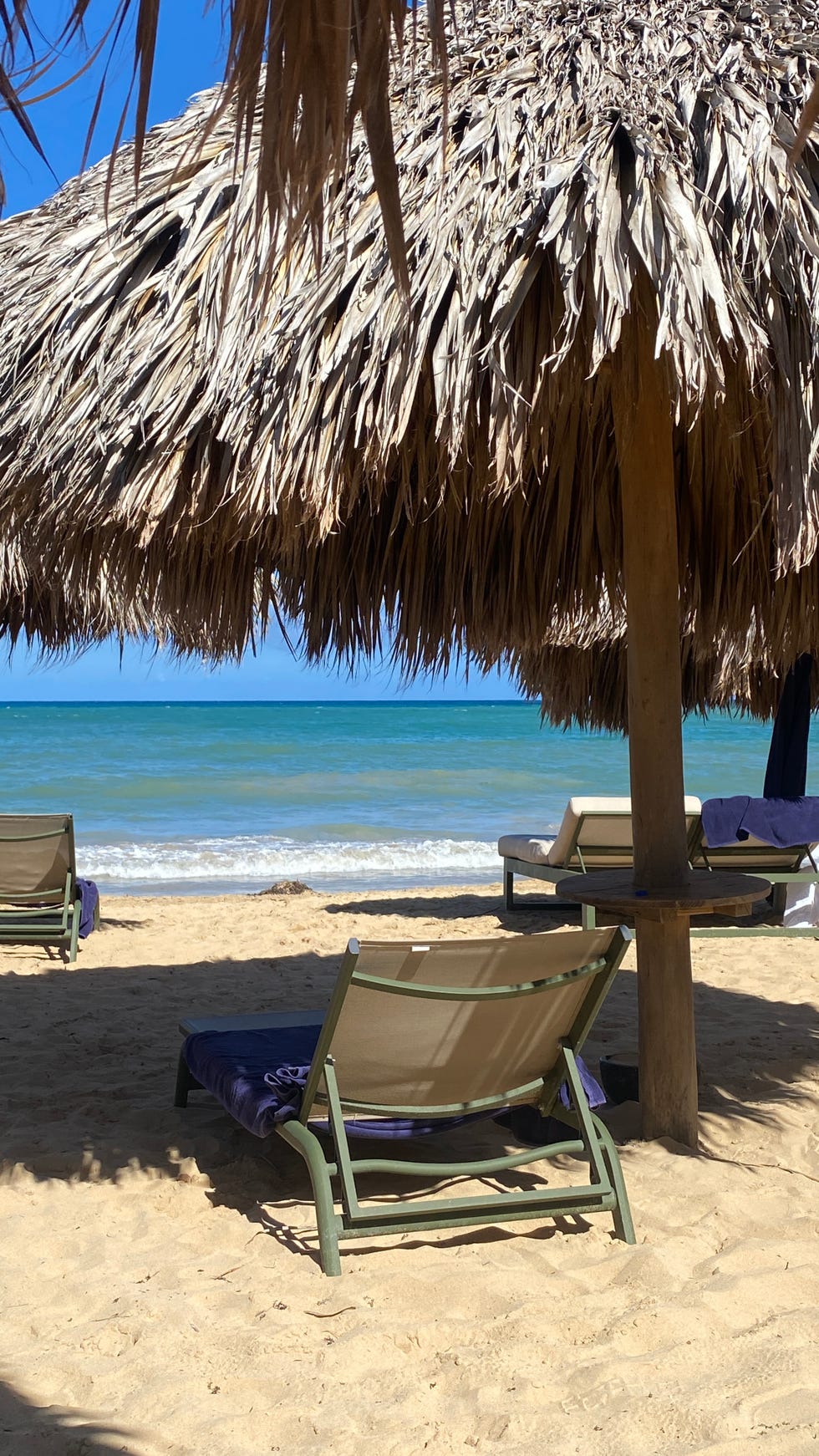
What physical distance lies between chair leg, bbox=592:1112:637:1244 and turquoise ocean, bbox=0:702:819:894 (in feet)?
24.6

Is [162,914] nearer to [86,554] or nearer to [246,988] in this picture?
[246,988]

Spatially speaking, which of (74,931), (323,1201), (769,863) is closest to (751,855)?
(769,863)

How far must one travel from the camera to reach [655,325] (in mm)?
2230

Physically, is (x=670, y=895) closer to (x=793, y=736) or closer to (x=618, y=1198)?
(x=618, y=1198)

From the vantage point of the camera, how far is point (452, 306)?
2.16 m

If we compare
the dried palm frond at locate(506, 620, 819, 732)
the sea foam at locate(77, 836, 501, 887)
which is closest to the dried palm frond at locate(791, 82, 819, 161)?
the dried palm frond at locate(506, 620, 819, 732)

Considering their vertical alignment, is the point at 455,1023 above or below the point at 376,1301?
above

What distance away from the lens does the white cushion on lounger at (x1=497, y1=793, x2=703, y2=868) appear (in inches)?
245

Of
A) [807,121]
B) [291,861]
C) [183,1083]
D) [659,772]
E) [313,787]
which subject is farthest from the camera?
[313,787]

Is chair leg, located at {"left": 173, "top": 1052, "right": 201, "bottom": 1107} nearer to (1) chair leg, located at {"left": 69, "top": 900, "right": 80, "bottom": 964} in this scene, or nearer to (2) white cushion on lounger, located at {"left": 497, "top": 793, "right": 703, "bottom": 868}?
(1) chair leg, located at {"left": 69, "top": 900, "right": 80, "bottom": 964}

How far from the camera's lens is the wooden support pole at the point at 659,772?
9.05ft

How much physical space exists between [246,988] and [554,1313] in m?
3.14

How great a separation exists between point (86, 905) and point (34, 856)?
1.48 feet

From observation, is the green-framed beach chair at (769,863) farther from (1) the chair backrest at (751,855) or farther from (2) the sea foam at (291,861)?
(2) the sea foam at (291,861)
